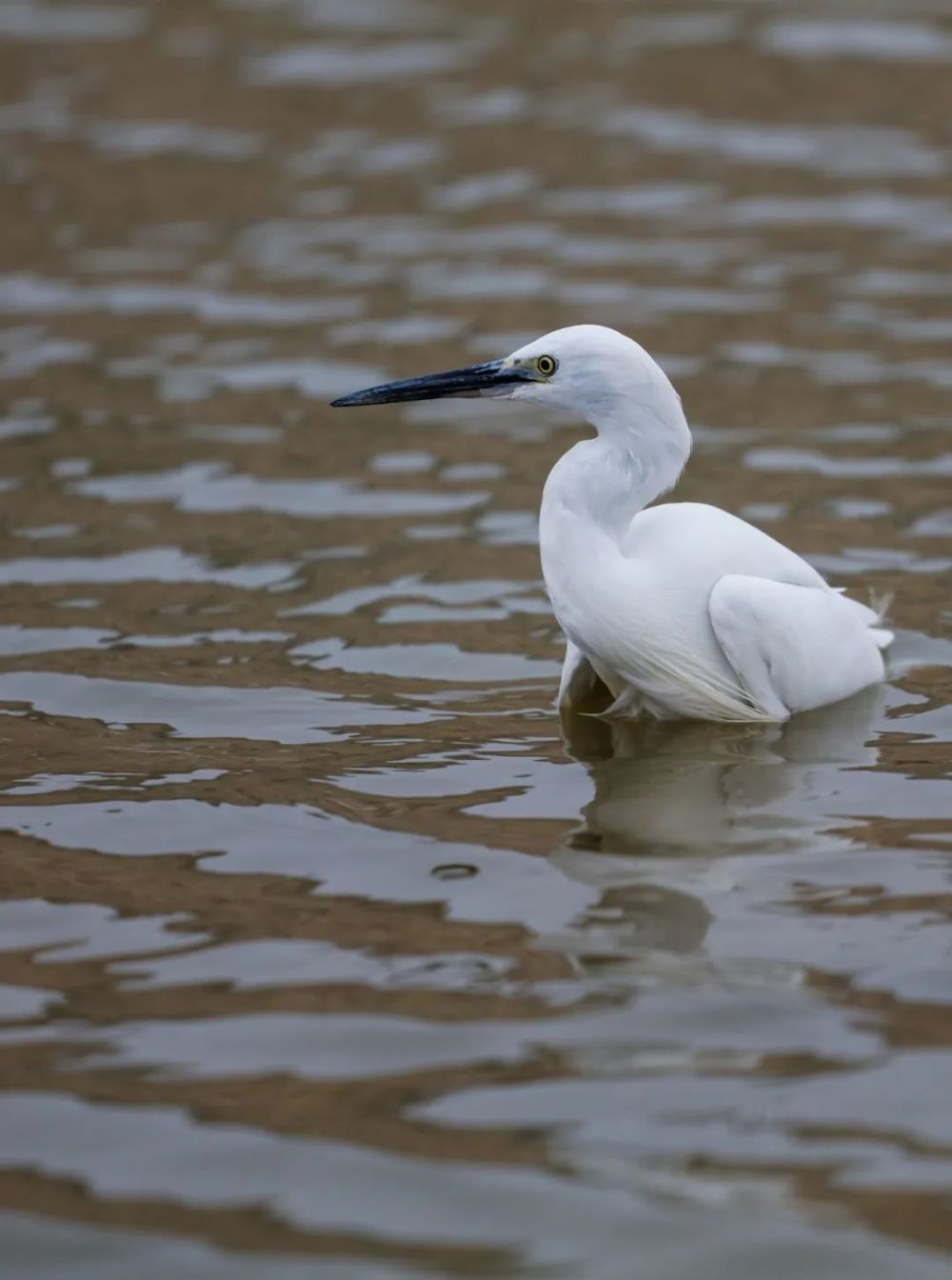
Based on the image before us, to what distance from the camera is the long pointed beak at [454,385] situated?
6.54m

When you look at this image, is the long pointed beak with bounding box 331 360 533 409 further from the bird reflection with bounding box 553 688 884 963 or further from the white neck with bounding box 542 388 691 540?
the bird reflection with bounding box 553 688 884 963

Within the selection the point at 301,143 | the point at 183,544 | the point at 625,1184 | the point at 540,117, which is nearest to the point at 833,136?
the point at 540,117

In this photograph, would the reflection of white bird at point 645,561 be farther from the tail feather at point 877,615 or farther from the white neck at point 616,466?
the tail feather at point 877,615

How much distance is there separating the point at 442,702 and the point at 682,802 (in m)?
1.17

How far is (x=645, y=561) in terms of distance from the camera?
21.6 ft

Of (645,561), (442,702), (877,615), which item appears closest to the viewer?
(645,561)

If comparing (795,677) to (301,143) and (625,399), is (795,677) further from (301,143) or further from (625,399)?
(301,143)

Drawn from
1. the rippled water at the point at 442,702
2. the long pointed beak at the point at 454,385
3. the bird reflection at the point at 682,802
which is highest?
the long pointed beak at the point at 454,385

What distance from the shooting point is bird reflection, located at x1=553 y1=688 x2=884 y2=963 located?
520 cm

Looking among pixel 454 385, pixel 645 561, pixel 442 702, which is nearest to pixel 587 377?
pixel 454 385

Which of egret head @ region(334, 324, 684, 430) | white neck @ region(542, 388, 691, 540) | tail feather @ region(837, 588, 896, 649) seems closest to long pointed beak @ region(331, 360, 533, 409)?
egret head @ region(334, 324, 684, 430)

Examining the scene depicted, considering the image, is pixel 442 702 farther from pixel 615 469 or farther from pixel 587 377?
pixel 587 377

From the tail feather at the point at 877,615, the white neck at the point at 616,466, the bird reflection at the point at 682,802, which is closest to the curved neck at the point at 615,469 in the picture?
the white neck at the point at 616,466

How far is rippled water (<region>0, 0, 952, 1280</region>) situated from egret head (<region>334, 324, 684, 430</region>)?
3.45 feet
